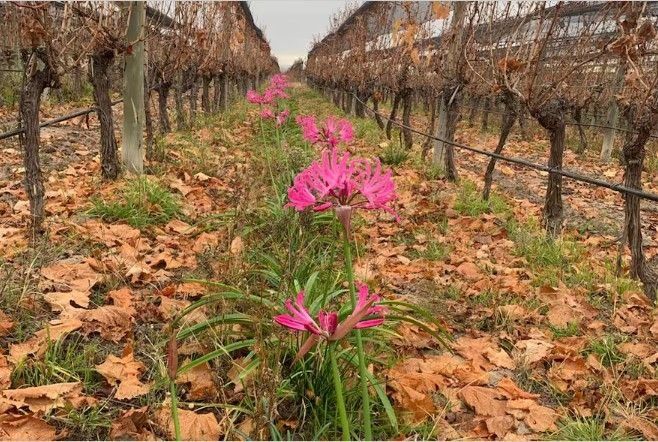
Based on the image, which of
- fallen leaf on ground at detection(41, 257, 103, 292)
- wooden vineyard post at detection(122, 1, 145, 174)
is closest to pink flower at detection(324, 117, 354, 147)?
fallen leaf on ground at detection(41, 257, 103, 292)

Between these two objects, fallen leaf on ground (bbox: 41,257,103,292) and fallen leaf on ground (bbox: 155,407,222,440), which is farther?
fallen leaf on ground (bbox: 41,257,103,292)

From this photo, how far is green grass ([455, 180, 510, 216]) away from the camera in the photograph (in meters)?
5.33

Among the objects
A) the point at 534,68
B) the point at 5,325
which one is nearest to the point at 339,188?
the point at 5,325

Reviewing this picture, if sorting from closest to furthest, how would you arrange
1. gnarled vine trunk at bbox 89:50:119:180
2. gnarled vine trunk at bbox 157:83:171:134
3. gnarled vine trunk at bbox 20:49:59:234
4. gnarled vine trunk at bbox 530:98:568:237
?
gnarled vine trunk at bbox 20:49:59:234, gnarled vine trunk at bbox 89:50:119:180, gnarled vine trunk at bbox 530:98:568:237, gnarled vine trunk at bbox 157:83:171:134

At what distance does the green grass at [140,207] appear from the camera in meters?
3.99

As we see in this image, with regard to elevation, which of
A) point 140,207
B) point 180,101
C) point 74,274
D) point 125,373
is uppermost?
point 180,101

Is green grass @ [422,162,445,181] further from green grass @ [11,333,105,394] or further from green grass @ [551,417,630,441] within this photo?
green grass @ [11,333,105,394]

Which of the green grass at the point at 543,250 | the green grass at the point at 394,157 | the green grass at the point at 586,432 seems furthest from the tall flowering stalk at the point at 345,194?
the green grass at the point at 394,157

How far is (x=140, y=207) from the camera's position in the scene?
4.12m

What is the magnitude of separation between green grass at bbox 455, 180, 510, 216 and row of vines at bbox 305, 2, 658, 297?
0.83ft

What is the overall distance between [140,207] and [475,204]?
3202 mm

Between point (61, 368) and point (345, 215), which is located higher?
point (345, 215)

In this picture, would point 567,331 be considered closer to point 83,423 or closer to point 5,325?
point 83,423

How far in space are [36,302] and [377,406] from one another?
5.51 ft
